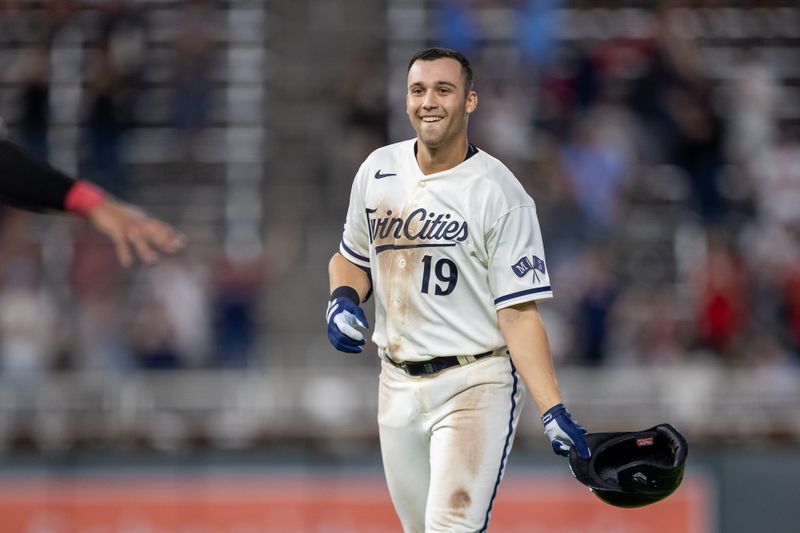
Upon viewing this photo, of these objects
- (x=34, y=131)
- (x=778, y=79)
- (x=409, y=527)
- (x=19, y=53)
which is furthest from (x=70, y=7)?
(x=409, y=527)

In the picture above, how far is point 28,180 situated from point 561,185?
8752 millimetres

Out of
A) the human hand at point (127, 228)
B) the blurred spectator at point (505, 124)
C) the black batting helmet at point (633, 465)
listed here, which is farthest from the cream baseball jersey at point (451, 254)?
the blurred spectator at point (505, 124)

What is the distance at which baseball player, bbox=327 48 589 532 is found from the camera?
5.77 m

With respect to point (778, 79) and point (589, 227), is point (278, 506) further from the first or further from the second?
point (778, 79)

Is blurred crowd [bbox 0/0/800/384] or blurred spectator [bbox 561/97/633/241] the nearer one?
blurred crowd [bbox 0/0/800/384]

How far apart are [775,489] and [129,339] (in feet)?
18.1

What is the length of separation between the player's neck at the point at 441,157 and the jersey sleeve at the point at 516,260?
0.35 metres

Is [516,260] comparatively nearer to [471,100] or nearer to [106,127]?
[471,100]

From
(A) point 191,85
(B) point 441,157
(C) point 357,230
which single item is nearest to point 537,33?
(A) point 191,85

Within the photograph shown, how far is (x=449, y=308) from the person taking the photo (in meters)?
5.89

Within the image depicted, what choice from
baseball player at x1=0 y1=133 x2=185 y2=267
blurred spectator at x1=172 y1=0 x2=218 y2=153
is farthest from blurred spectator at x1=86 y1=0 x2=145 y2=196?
baseball player at x1=0 y1=133 x2=185 y2=267

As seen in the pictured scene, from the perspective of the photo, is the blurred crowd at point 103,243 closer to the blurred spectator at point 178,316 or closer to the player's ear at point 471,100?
the blurred spectator at point 178,316

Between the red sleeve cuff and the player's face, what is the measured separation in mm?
1328

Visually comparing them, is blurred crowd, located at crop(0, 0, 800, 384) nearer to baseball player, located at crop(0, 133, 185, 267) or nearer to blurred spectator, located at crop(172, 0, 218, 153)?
blurred spectator, located at crop(172, 0, 218, 153)
